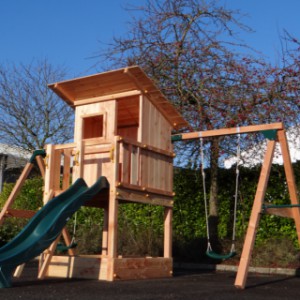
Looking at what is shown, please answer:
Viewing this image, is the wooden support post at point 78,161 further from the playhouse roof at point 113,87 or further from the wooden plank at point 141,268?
the wooden plank at point 141,268

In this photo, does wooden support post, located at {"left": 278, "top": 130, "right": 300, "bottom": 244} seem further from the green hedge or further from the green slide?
the green hedge

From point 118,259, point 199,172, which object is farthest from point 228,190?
point 118,259

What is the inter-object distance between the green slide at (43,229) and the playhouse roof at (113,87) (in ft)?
5.82

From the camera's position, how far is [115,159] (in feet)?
26.8

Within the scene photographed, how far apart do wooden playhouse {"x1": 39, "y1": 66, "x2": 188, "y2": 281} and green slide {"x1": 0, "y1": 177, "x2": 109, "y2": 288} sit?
486 millimetres

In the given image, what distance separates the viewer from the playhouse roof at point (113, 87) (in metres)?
8.72

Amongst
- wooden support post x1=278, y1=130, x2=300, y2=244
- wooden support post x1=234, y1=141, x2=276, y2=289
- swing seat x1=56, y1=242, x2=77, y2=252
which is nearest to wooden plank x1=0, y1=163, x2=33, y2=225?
swing seat x1=56, y1=242, x2=77, y2=252

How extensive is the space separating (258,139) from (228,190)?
5.14ft

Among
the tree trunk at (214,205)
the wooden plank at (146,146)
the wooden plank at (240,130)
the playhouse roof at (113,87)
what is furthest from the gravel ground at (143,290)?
the tree trunk at (214,205)

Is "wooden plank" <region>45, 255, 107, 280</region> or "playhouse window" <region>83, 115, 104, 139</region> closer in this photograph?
"wooden plank" <region>45, 255, 107, 280</region>

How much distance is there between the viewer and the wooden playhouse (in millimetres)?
8125

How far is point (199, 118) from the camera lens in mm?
11812

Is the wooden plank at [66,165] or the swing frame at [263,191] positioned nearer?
the swing frame at [263,191]

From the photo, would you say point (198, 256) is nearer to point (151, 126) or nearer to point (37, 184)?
point (151, 126)
